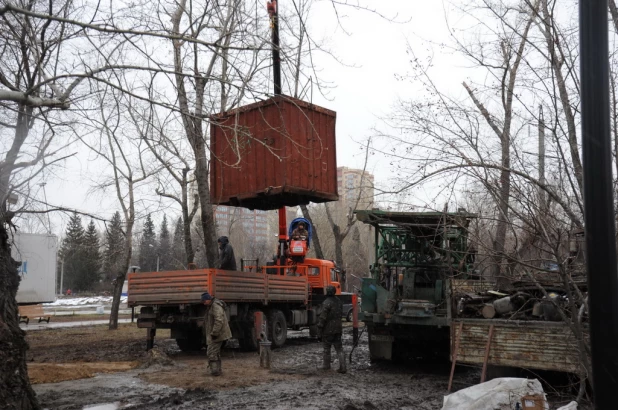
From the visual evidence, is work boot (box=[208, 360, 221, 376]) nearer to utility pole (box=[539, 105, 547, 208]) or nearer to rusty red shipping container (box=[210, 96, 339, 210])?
rusty red shipping container (box=[210, 96, 339, 210])

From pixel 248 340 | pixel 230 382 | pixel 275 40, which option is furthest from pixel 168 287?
pixel 275 40

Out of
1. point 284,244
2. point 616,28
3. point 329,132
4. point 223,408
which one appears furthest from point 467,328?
point 284,244

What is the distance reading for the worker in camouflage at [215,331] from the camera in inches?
449

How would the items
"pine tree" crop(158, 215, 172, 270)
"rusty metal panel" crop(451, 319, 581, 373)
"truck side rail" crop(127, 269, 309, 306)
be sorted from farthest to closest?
1. "pine tree" crop(158, 215, 172, 270)
2. "truck side rail" crop(127, 269, 309, 306)
3. "rusty metal panel" crop(451, 319, 581, 373)

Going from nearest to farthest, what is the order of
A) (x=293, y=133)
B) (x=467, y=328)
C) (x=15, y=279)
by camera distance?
(x=15, y=279) → (x=467, y=328) → (x=293, y=133)

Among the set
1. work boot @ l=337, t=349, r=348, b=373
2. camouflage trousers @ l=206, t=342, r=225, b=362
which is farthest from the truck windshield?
camouflage trousers @ l=206, t=342, r=225, b=362

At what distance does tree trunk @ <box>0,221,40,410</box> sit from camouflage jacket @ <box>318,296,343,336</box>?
Result: 19.8 ft

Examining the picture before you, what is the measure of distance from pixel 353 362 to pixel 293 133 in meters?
5.45

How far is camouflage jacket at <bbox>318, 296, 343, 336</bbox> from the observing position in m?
12.2

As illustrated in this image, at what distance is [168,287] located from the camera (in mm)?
13273

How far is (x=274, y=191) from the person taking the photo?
13.1 metres

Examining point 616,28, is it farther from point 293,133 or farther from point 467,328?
point 293,133

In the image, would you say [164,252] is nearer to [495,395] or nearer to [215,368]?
[215,368]

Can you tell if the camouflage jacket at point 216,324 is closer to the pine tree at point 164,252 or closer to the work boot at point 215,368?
the work boot at point 215,368
